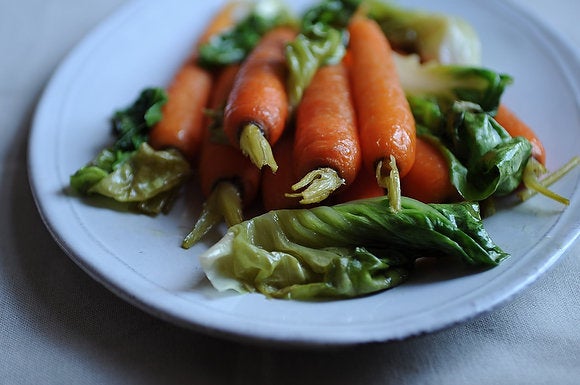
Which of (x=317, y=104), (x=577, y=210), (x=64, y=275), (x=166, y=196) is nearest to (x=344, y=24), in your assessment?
(x=317, y=104)

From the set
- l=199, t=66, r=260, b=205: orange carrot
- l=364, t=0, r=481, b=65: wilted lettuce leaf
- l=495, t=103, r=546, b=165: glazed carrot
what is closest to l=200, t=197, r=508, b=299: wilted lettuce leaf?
l=199, t=66, r=260, b=205: orange carrot

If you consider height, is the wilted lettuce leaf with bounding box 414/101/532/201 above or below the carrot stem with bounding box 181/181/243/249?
above

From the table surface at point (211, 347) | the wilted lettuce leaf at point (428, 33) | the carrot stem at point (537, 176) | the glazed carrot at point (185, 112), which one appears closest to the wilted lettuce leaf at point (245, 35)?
the glazed carrot at point (185, 112)

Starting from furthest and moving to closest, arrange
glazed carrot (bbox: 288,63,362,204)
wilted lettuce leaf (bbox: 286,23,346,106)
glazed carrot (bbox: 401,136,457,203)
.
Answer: wilted lettuce leaf (bbox: 286,23,346,106) → glazed carrot (bbox: 401,136,457,203) → glazed carrot (bbox: 288,63,362,204)

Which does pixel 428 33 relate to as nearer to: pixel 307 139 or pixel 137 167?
pixel 307 139

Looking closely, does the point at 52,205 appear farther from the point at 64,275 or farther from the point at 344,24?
the point at 344,24

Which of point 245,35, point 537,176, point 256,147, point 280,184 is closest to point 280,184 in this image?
point 280,184

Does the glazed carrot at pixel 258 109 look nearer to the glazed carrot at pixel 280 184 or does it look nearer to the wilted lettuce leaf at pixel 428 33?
the glazed carrot at pixel 280 184

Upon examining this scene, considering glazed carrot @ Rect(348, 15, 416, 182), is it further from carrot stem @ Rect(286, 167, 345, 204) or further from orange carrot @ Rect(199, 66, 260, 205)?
orange carrot @ Rect(199, 66, 260, 205)
